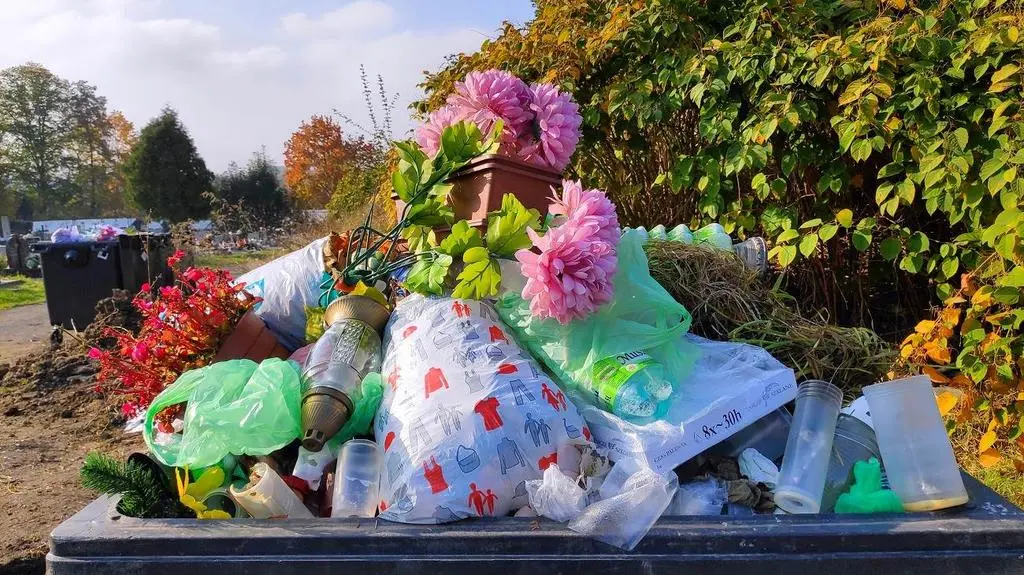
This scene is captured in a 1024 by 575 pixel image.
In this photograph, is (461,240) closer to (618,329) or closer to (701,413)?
(618,329)

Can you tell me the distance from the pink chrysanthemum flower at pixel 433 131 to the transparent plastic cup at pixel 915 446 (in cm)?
137

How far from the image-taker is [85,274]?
21.4 ft

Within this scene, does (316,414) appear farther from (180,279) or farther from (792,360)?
(792,360)

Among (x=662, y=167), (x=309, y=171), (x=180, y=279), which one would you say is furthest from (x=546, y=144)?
(x=309, y=171)

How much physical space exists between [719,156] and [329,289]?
5.84ft

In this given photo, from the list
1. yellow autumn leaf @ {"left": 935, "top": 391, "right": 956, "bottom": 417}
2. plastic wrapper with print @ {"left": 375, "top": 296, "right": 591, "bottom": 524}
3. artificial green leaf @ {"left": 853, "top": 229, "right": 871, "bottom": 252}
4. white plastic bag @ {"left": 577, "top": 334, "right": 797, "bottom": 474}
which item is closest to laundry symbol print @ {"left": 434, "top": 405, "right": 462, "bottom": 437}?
plastic wrapper with print @ {"left": 375, "top": 296, "right": 591, "bottom": 524}

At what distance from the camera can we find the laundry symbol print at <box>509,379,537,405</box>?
139 centimetres

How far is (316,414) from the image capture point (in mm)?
1419

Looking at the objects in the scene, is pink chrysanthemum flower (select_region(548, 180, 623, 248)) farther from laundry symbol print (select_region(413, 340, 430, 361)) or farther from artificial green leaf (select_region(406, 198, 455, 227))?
laundry symbol print (select_region(413, 340, 430, 361))

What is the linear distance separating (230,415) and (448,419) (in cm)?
48

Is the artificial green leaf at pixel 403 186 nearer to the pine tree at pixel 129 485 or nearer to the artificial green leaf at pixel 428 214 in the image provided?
the artificial green leaf at pixel 428 214

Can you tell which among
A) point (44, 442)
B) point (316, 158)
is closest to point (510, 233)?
point (44, 442)

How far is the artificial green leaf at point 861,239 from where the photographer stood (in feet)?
8.12

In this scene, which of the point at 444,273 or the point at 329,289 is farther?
the point at 329,289
